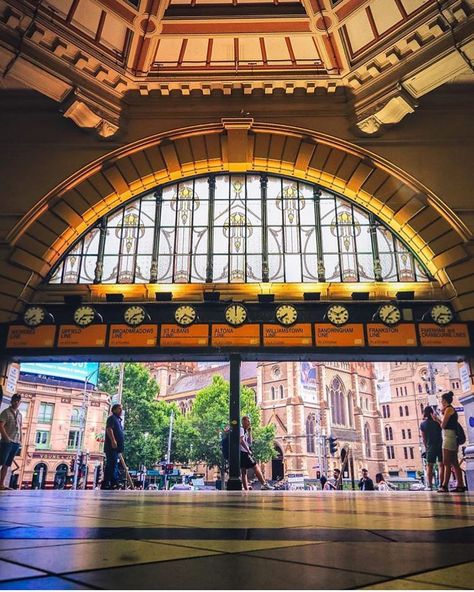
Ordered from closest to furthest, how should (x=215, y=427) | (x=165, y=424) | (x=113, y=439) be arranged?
(x=113, y=439) → (x=165, y=424) → (x=215, y=427)

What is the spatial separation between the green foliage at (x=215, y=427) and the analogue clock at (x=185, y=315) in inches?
1360

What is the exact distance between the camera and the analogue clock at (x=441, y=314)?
40.7ft

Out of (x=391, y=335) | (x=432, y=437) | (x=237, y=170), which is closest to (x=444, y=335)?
(x=391, y=335)

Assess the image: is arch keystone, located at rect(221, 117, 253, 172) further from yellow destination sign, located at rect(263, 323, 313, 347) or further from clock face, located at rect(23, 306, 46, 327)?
clock face, located at rect(23, 306, 46, 327)

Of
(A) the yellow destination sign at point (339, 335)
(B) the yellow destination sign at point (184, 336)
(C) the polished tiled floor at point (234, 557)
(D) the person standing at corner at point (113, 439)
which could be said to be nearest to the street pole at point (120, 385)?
(B) the yellow destination sign at point (184, 336)

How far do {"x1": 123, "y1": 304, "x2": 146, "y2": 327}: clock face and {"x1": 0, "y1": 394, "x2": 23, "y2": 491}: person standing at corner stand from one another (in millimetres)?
4007

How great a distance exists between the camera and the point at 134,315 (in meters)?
12.8

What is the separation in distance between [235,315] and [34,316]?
5.71 m

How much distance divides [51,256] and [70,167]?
2.88 m

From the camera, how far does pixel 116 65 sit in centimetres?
1320

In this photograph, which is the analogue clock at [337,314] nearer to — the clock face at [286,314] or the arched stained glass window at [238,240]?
Result: the clock face at [286,314]

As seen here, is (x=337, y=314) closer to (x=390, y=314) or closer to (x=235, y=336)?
(x=390, y=314)

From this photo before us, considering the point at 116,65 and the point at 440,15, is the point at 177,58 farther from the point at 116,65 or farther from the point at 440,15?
the point at 440,15

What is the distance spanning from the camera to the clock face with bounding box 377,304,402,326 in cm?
1249
